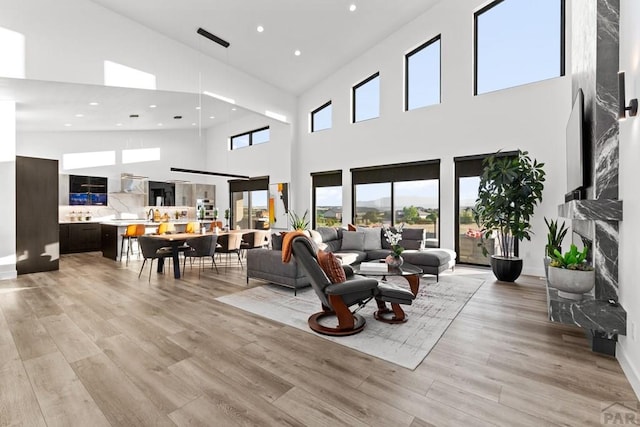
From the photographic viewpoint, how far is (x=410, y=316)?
363 cm

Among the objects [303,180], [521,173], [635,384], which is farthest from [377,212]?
[635,384]

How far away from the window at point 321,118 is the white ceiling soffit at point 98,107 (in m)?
2.34

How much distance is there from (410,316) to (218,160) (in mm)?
10068

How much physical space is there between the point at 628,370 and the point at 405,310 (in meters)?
2.00

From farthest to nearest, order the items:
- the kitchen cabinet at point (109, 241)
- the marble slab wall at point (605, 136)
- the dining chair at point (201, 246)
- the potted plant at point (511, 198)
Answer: the kitchen cabinet at point (109, 241) → the dining chair at point (201, 246) → the potted plant at point (511, 198) → the marble slab wall at point (605, 136)

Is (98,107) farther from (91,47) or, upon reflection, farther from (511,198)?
(511,198)

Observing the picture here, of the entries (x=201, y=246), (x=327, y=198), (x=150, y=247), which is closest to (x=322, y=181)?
(x=327, y=198)

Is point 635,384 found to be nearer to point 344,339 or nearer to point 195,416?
point 344,339

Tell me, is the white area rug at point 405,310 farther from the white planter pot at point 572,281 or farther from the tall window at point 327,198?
the tall window at point 327,198

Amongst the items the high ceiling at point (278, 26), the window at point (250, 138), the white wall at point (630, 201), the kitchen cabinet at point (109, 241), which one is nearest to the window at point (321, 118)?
the high ceiling at point (278, 26)

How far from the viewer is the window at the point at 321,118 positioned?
9172 mm

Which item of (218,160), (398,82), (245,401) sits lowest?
(245,401)

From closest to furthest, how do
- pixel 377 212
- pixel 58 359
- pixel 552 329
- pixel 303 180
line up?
pixel 58 359 → pixel 552 329 → pixel 377 212 → pixel 303 180

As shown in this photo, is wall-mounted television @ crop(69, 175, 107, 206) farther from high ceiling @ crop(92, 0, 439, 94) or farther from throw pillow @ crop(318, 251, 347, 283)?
throw pillow @ crop(318, 251, 347, 283)
